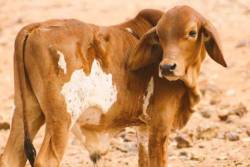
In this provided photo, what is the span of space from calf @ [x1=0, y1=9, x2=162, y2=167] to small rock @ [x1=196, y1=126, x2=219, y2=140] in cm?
207

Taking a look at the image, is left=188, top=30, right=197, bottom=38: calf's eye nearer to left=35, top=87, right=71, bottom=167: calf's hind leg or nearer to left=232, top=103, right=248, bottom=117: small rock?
left=35, top=87, right=71, bottom=167: calf's hind leg

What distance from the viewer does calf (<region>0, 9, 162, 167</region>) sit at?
245 inches

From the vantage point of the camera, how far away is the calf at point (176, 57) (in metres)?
6.53

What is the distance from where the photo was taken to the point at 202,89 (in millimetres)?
10609

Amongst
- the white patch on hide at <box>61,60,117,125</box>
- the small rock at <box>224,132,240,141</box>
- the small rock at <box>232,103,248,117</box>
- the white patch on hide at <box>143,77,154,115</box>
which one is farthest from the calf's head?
the small rock at <box>232,103,248,117</box>

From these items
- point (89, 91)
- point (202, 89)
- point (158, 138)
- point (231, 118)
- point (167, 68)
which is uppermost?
point (167, 68)

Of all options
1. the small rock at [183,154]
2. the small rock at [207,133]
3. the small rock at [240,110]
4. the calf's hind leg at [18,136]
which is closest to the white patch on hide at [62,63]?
the calf's hind leg at [18,136]

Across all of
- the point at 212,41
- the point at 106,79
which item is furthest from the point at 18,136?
the point at 212,41

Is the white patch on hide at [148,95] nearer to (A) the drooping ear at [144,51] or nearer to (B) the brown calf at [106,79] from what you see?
(B) the brown calf at [106,79]

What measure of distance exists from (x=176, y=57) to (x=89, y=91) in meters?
0.59

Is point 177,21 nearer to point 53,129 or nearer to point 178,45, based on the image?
point 178,45

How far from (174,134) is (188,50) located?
247 centimetres

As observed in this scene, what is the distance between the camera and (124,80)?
265 inches

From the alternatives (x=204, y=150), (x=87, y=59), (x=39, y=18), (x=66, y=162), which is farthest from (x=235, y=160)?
(x=39, y=18)
